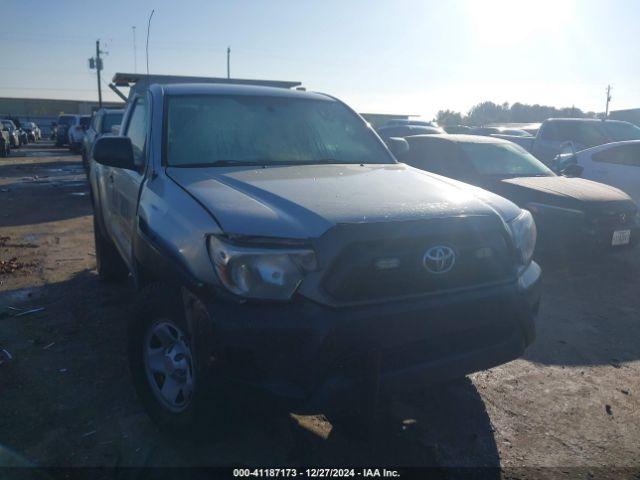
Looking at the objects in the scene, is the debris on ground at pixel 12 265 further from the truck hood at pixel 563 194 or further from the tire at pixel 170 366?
the truck hood at pixel 563 194

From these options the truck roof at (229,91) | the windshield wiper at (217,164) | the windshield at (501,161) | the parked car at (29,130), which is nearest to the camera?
the windshield wiper at (217,164)

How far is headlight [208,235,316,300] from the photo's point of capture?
2.27 metres

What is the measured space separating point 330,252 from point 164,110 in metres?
1.84

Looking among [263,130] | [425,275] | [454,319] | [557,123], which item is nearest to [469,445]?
[454,319]

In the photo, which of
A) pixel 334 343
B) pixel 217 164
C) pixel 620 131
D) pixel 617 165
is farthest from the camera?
pixel 620 131

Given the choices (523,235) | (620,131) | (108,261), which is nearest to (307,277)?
(523,235)

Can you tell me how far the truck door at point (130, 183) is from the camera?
11.5 ft

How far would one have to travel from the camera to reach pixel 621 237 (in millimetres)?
6199

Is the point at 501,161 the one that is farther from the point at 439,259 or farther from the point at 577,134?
Result: the point at 577,134

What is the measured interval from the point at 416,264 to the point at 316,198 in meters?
0.59

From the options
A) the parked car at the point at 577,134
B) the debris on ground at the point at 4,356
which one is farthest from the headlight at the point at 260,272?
the parked car at the point at 577,134

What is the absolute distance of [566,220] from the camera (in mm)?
6027

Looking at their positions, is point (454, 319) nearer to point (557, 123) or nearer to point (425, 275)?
point (425, 275)

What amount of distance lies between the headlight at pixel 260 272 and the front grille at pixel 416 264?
6.1 inches
